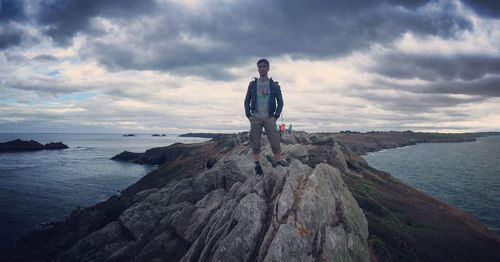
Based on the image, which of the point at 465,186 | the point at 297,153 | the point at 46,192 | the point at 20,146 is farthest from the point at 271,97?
the point at 20,146

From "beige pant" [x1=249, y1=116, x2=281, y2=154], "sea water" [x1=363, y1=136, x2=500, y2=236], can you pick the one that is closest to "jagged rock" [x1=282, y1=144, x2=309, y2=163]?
"beige pant" [x1=249, y1=116, x2=281, y2=154]

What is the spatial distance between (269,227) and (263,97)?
22.3ft

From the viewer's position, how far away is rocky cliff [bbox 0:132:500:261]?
12453 millimetres

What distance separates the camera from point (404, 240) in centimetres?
1855

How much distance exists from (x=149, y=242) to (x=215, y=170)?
7.17 meters

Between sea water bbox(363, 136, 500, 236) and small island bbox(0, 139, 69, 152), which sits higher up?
small island bbox(0, 139, 69, 152)

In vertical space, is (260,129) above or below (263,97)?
below

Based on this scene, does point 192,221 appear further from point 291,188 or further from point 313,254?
point 313,254

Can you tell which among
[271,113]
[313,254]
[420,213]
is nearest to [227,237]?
[313,254]

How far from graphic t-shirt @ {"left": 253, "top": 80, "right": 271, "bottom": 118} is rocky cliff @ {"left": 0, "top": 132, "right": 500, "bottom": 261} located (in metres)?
3.80

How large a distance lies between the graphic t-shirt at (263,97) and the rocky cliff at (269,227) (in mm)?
3795

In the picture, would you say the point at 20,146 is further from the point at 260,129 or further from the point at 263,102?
the point at 263,102

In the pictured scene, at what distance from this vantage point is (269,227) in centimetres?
1291

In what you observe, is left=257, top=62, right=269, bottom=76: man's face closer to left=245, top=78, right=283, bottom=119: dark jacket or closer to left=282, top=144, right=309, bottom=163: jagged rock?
left=245, top=78, right=283, bottom=119: dark jacket
